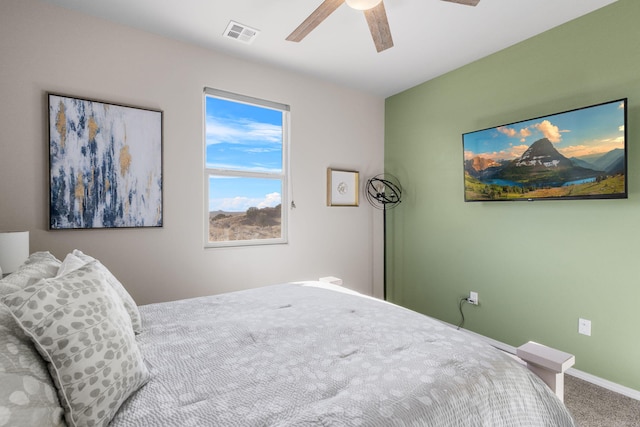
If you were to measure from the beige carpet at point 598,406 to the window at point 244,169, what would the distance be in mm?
2622

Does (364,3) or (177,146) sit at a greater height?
(364,3)

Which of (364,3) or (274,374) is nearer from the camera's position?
(274,374)

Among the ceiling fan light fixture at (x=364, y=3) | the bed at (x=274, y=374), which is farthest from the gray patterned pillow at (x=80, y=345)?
the ceiling fan light fixture at (x=364, y=3)

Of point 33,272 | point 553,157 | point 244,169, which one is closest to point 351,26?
point 244,169

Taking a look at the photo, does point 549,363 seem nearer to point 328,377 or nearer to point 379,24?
point 328,377

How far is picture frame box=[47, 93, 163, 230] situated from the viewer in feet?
7.40

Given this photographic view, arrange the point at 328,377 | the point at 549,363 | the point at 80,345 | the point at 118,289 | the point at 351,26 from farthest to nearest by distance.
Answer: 1. the point at 351,26
2. the point at 118,289
3. the point at 549,363
4. the point at 328,377
5. the point at 80,345

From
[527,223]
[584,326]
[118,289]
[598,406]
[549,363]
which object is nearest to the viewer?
[549,363]

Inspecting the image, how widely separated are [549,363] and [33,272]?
2117 millimetres

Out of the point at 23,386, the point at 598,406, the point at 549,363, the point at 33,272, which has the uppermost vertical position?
the point at 33,272

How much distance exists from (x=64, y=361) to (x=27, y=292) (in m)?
0.23

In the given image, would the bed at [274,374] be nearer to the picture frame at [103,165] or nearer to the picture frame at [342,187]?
the picture frame at [103,165]

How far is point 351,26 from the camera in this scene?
252cm

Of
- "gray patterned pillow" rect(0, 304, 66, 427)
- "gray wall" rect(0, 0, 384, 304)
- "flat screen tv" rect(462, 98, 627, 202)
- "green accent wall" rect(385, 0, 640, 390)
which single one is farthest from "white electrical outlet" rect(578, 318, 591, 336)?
"gray patterned pillow" rect(0, 304, 66, 427)
